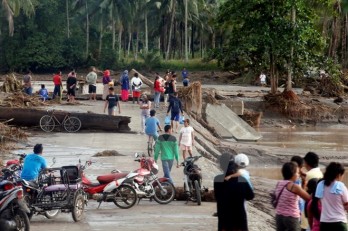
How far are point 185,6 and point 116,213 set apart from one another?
221ft

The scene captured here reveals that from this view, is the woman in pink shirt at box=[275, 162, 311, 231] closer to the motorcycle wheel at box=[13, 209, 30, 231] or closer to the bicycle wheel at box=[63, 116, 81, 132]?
the motorcycle wheel at box=[13, 209, 30, 231]

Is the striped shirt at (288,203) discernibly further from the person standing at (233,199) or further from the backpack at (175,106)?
the backpack at (175,106)

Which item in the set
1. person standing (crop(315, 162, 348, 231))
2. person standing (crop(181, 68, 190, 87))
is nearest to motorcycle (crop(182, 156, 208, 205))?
person standing (crop(315, 162, 348, 231))

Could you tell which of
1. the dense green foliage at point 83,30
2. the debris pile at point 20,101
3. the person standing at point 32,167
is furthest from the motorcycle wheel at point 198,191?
the dense green foliage at point 83,30

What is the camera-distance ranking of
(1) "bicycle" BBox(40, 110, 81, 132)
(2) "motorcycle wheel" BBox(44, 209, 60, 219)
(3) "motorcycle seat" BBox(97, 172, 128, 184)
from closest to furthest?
1. (2) "motorcycle wheel" BBox(44, 209, 60, 219)
2. (3) "motorcycle seat" BBox(97, 172, 128, 184)
3. (1) "bicycle" BBox(40, 110, 81, 132)

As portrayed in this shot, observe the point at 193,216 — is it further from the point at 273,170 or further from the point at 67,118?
the point at 67,118

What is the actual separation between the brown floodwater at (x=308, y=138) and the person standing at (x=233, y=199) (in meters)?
24.6

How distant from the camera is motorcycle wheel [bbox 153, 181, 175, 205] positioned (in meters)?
17.5

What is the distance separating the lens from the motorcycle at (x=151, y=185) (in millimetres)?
17109

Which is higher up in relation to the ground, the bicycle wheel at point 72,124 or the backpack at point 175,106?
the backpack at point 175,106

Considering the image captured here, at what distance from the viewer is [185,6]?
8275 centimetres

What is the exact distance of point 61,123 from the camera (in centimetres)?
3041

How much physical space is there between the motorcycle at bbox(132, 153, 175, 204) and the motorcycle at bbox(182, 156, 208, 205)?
0.32 metres

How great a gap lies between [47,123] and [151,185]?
13.6 metres
